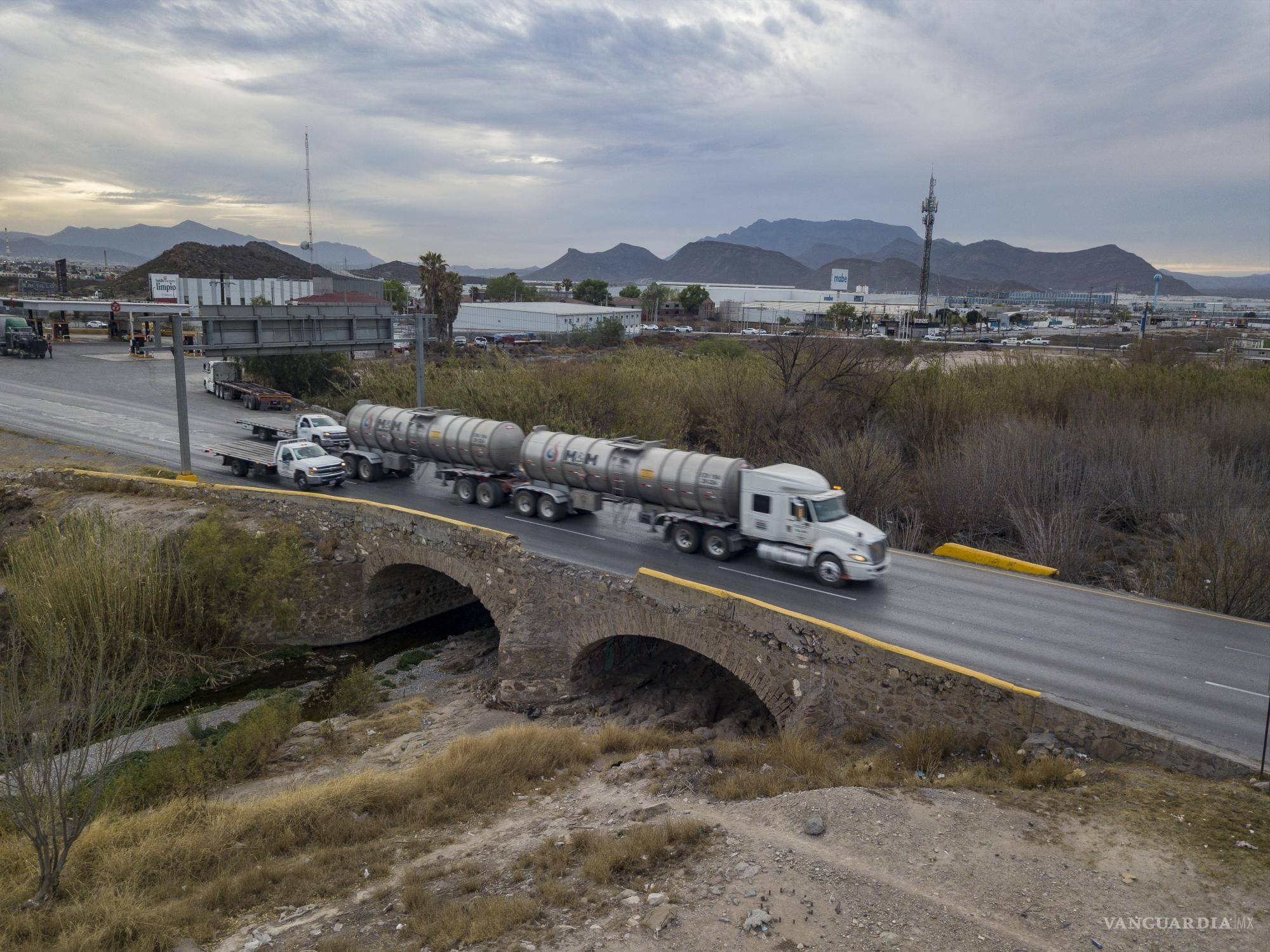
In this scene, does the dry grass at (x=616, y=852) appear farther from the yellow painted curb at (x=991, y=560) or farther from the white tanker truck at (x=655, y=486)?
the yellow painted curb at (x=991, y=560)

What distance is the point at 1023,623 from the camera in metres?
19.4

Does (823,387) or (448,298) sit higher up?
(448,298)

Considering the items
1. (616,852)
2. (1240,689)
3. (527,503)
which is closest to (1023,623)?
(1240,689)

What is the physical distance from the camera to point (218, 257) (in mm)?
195625

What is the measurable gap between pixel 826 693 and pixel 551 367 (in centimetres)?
3854

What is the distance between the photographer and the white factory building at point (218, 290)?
11844cm

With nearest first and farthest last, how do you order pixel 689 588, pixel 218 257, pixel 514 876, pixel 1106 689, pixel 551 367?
pixel 514 876, pixel 1106 689, pixel 689 588, pixel 551 367, pixel 218 257

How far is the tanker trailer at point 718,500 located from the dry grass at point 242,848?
7784mm

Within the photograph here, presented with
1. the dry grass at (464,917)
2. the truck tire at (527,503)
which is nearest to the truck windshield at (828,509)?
the truck tire at (527,503)

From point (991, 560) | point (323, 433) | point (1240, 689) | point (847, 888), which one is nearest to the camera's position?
point (847, 888)

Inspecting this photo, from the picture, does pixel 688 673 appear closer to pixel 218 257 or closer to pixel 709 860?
pixel 709 860

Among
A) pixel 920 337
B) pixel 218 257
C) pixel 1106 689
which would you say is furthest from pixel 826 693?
pixel 218 257

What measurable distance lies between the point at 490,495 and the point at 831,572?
13550 millimetres

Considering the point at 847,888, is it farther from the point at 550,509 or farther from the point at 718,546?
the point at 550,509
